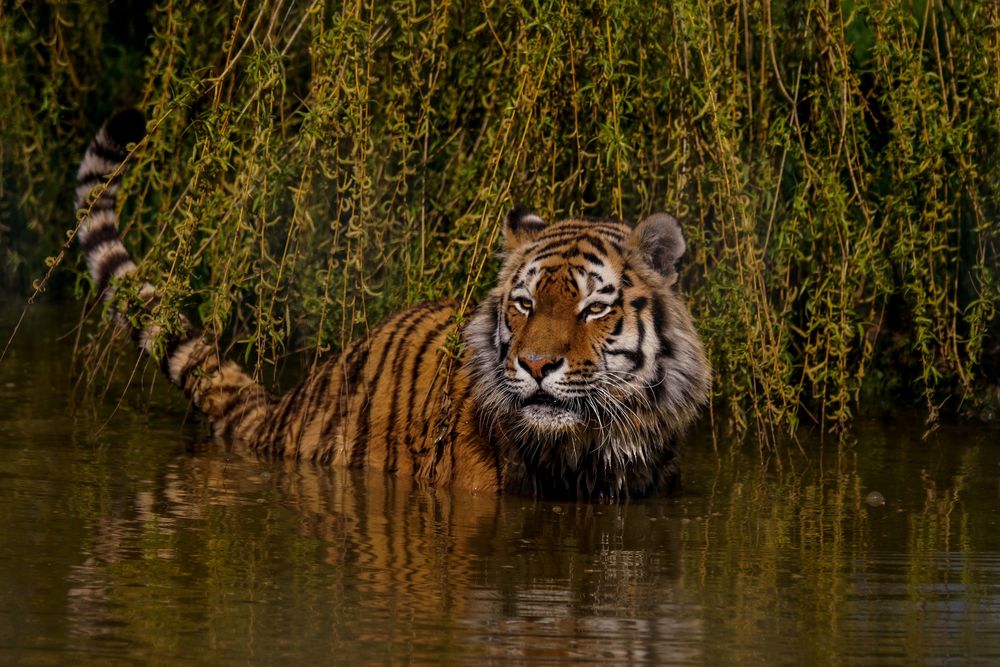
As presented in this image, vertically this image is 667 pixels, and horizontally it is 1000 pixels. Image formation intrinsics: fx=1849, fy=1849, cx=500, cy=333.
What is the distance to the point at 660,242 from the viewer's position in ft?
16.4

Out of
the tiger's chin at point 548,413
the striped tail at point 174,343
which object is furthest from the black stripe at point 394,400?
the tiger's chin at point 548,413

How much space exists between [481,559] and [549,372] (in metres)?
0.68

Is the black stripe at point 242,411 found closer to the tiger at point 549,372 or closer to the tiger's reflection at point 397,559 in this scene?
the tiger at point 549,372

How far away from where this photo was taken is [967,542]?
453 cm

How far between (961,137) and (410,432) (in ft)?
5.81

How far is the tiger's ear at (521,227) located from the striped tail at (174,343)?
1011 millimetres

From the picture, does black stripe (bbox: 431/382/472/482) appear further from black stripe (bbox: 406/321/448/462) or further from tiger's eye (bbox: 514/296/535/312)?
tiger's eye (bbox: 514/296/535/312)

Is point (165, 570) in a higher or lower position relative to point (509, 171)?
lower

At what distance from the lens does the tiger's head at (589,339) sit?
4.81 m

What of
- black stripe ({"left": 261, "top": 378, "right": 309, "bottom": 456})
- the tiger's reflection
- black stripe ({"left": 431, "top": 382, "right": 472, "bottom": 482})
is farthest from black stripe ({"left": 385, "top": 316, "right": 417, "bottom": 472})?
black stripe ({"left": 261, "top": 378, "right": 309, "bottom": 456})

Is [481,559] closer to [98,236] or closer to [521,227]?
[521,227]

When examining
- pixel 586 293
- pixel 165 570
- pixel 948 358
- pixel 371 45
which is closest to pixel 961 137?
pixel 948 358

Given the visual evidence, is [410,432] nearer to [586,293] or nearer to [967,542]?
[586,293]

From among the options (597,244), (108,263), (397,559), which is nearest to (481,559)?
(397,559)
